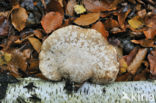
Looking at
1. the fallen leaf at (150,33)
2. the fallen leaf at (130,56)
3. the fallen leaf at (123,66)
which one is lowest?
the fallen leaf at (123,66)

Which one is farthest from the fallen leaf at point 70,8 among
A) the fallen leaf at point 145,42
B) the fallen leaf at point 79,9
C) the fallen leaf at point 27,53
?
the fallen leaf at point 145,42

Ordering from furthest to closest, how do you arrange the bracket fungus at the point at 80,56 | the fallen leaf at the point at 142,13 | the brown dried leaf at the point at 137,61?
the fallen leaf at the point at 142,13, the brown dried leaf at the point at 137,61, the bracket fungus at the point at 80,56

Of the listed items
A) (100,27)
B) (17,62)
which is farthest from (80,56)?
(17,62)

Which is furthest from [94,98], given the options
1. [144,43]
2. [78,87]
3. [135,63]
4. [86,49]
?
[144,43]

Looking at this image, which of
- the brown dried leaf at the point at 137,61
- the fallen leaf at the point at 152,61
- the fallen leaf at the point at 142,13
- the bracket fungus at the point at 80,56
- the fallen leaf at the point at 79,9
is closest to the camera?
the bracket fungus at the point at 80,56

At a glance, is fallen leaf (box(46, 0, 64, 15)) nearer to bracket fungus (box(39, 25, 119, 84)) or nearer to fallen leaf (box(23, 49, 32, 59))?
bracket fungus (box(39, 25, 119, 84))

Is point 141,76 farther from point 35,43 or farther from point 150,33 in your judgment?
point 35,43

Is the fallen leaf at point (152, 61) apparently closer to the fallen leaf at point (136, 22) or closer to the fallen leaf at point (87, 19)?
the fallen leaf at point (136, 22)
